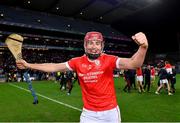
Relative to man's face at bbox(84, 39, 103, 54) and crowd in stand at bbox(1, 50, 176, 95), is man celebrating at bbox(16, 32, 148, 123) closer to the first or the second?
man's face at bbox(84, 39, 103, 54)

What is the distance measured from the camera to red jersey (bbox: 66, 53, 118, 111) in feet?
13.7

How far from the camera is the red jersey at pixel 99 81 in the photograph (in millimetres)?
4168

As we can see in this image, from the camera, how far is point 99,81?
419cm

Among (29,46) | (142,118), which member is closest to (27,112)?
(142,118)

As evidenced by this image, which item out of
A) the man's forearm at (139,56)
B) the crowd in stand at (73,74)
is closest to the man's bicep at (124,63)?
the man's forearm at (139,56)

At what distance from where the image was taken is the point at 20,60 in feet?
14.6

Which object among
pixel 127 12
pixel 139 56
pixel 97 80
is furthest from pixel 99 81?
pixel 127 12

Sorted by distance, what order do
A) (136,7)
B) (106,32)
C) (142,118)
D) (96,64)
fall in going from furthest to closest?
(106,32)
(136,7)
(142,118)
(96,64)

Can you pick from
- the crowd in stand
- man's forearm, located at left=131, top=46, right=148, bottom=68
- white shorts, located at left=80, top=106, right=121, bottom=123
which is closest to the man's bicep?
man's forearm, located at left=131, top=46, right=148, bottom=68

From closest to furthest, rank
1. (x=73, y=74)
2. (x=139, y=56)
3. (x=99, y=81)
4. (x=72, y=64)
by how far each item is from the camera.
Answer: (x=139, y=56) → (x=99, y=81) → (x=72, y=64) → (x=73, y=74)

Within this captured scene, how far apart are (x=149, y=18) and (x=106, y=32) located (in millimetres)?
10921

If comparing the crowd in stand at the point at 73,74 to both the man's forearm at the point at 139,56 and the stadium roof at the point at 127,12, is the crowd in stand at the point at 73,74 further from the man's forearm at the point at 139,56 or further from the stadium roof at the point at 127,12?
the man's forearm at the point at 139,56

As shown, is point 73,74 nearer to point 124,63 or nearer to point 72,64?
point 72,64

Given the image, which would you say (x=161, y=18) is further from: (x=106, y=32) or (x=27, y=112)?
(x=27, y=112)
